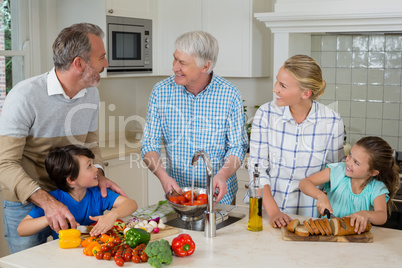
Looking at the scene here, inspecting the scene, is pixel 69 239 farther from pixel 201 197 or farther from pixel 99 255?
pixel 201 197

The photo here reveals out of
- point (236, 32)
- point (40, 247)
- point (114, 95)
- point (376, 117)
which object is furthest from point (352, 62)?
point (40, 247)

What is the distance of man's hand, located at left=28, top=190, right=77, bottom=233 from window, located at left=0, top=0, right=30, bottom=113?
6.11 feet

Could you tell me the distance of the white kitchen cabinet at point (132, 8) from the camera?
3.77 meters

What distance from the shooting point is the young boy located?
7.15 ft

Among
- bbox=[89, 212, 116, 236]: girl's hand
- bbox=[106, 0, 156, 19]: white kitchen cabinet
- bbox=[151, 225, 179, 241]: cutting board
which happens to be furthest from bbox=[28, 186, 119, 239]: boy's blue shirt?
bbox=[106, 0, 156, 19]: white kitchen cabinet

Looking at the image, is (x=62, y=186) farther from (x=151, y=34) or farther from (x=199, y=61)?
(x=151, y=34)

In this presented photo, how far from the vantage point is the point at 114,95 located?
14.6 feet

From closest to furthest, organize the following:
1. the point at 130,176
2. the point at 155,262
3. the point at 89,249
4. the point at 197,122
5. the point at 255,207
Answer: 1. the point at 155,262
2. the point at 89,249
3. the point at 255,207
4. the point at 197,122
5. the point at 130,176

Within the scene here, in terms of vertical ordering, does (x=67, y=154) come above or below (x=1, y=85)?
below

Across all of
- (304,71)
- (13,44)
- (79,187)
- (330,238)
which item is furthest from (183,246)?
(13,44)

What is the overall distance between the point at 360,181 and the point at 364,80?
1710 millimetres

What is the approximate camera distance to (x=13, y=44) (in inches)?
148

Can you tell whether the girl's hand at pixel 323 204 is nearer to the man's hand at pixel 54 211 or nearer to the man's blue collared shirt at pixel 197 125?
the man's blue collared shirt at pixel 197 125

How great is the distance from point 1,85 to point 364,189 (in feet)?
8.60
